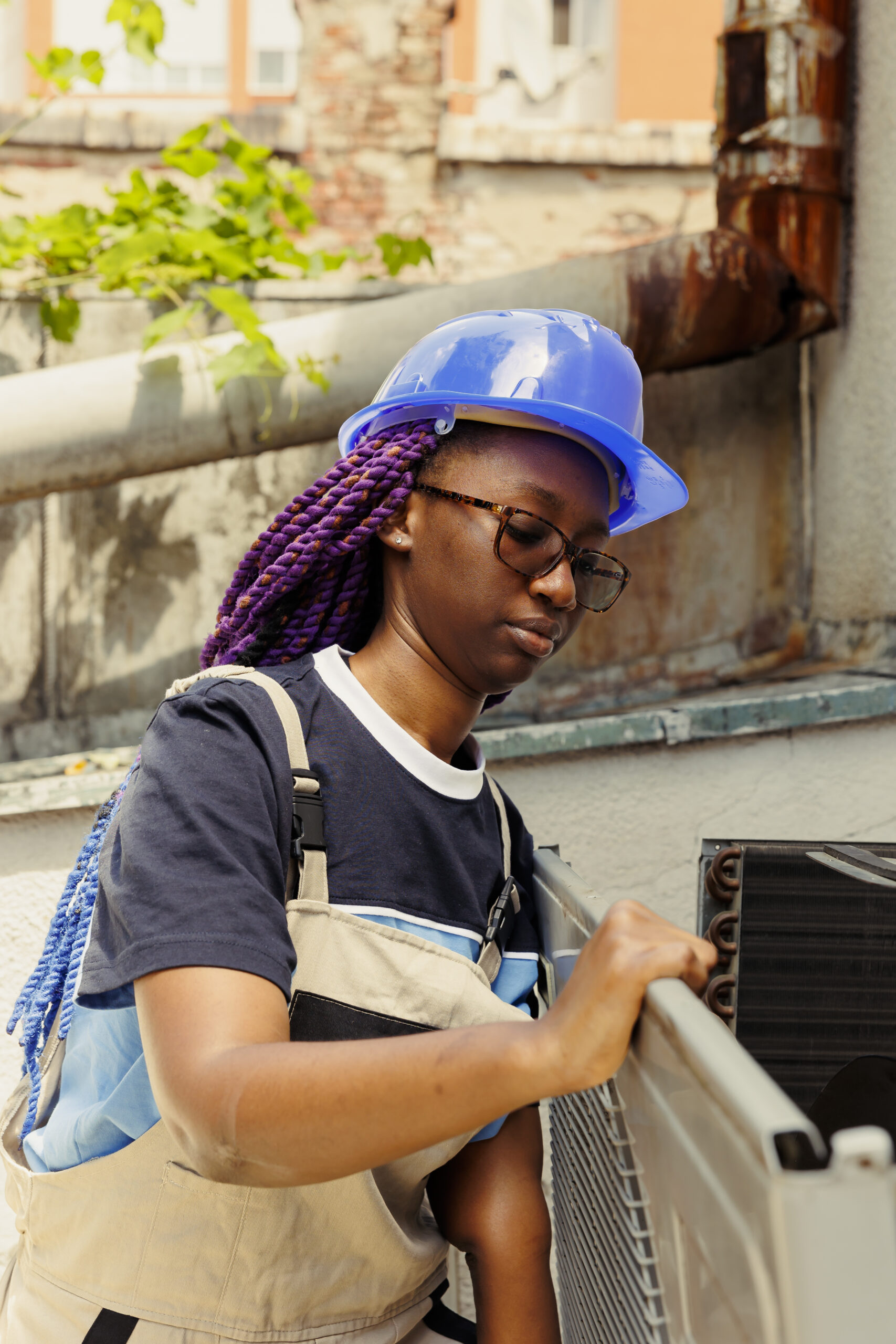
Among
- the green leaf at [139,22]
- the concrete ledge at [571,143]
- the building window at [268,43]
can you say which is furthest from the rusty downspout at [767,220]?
the building window at [268,43]

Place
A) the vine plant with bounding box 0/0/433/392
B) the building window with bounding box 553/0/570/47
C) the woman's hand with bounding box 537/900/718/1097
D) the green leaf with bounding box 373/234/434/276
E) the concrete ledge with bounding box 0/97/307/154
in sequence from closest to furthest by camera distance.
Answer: the woman's hand with bounding box 537/900/718/1097, the vine plant with bounding box 0/0/433/392, the green leaf with bounding box 373/234/434/276, the concrete ledge with bounding box 0/97/307/154, the building window with bounding box 553/0/570/47

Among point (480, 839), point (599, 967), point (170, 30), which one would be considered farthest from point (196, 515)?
point (170, 30)

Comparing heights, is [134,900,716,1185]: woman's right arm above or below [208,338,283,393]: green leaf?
below

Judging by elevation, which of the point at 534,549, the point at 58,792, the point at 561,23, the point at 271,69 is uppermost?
the point at 561,23

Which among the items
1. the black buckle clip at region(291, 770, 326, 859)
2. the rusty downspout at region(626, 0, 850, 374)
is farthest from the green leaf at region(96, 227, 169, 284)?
the black buckle clip at region(291, 770, 326, 859)

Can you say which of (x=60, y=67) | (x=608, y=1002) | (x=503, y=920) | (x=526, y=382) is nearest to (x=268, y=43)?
(x=60, y=67)

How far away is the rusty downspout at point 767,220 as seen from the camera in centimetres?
282

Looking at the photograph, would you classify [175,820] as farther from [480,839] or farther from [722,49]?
[722,49]

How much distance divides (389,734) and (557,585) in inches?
10.5

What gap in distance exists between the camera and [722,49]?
2.98 metres

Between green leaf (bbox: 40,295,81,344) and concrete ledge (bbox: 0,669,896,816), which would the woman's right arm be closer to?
concrete ledge (bbox: 0,669,896,816)

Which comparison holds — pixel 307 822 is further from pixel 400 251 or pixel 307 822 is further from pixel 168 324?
pixel 400 251

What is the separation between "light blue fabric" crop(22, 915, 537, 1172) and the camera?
3.79 ft

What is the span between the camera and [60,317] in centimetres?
287
